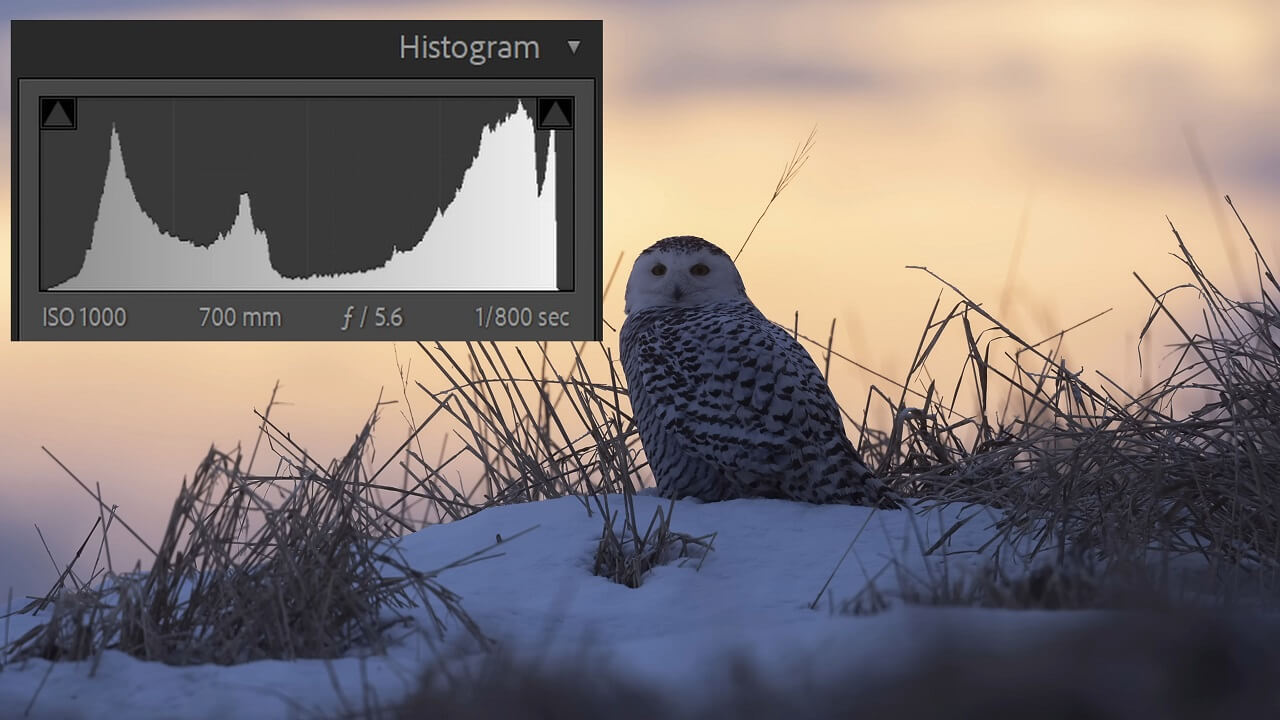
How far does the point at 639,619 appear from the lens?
3031 mm

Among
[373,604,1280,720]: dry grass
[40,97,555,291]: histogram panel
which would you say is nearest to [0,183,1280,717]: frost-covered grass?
[373,604,1280,720]: dry grass

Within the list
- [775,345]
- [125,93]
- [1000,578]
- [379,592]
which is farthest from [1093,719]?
[125,93]

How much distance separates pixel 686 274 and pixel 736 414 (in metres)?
0.96

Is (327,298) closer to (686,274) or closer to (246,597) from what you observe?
(686,274)

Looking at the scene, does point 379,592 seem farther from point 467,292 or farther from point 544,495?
point 467,292

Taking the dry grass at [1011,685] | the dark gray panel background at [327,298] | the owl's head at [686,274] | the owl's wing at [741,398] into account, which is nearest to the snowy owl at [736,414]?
the owl's wing at [741,398]

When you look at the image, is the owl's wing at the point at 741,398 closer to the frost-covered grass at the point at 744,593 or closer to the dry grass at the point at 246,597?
the frost-covered grass at the point at 744,593

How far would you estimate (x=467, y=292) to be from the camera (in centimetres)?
559

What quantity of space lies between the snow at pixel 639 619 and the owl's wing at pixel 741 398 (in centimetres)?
19

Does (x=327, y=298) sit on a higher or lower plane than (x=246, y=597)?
higher

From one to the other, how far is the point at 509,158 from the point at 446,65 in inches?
20.8

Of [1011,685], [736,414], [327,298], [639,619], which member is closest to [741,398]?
[736,414]

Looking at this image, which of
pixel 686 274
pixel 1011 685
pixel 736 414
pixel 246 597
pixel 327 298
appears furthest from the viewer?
pixel 327 298

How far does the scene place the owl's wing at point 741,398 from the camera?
13.5 ft
